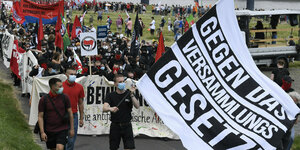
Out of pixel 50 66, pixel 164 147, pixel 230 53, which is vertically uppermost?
pixel 230 53

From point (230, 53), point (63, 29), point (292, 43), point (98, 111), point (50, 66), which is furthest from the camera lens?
point (292, 43)

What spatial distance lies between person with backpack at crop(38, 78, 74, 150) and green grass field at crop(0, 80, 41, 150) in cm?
160

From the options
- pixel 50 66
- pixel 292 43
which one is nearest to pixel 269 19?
pixel 292 43

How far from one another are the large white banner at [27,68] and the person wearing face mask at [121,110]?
6845 millimetres

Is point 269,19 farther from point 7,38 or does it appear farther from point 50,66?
point 50,66

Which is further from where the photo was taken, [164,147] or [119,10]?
[119,10]

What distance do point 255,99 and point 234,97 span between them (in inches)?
9.9

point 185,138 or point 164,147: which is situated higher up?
point 185,138

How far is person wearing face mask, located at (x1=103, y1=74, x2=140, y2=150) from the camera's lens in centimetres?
797

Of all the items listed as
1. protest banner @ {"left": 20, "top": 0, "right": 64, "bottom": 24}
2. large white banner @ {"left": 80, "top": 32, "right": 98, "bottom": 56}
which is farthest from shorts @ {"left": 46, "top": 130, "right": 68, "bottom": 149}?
protest banner @ {"left": 20, "top": 0, "right": 64, "bottom": 24}

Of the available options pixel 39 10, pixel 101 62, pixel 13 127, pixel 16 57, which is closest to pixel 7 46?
pixel 39 10

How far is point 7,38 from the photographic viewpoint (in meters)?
19.1

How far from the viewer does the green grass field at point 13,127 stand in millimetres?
9484

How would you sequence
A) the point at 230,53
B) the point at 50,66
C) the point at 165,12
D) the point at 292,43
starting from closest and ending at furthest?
the point at 230,53 → the point at 50,66 → the point at 292,43 → the point at 165,12
